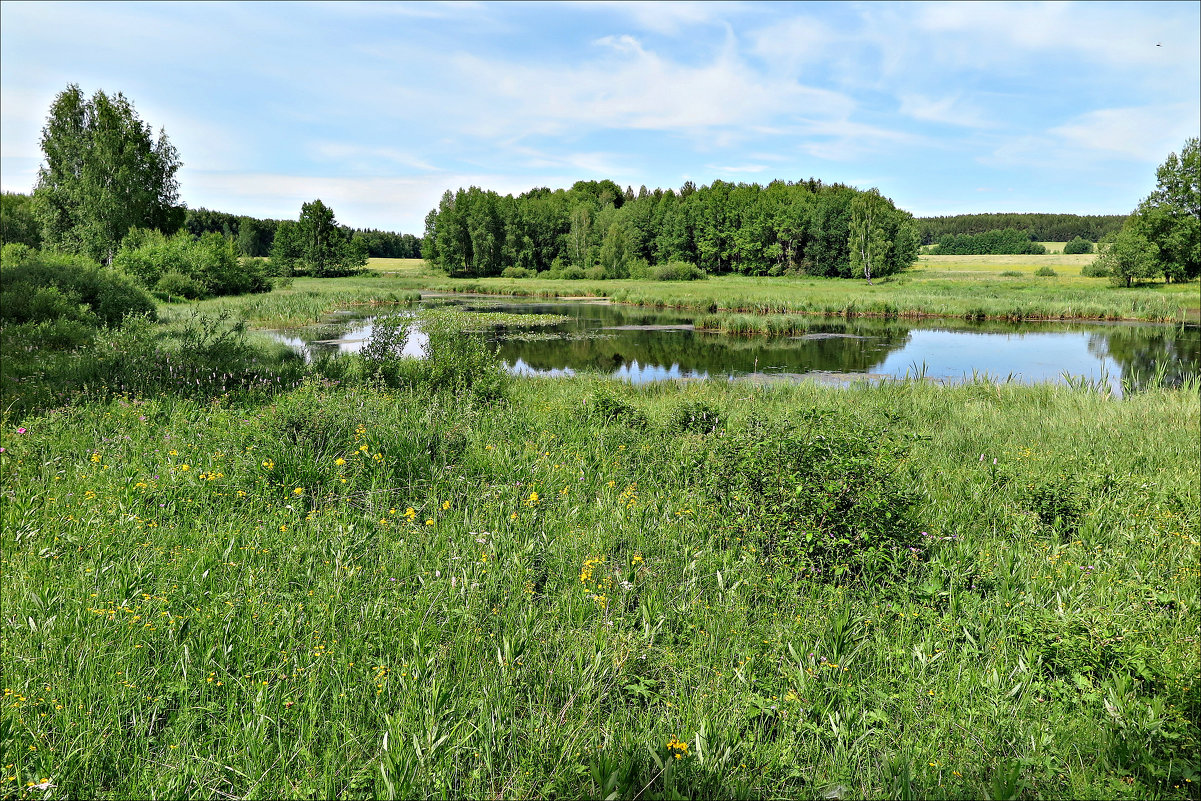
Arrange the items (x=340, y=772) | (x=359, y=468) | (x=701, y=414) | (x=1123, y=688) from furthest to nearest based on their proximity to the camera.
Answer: (x=701, y=414) < (x=359, y=468) < (x=1123, y=688) < (x=340, y=772)

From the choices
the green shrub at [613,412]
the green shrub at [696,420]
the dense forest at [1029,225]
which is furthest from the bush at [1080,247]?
the green shrub at [613,412]

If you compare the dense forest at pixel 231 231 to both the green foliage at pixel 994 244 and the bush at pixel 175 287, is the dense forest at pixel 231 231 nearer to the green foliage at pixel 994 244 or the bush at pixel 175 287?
the bush at pixel 175 287

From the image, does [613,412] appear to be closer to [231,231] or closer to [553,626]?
[553,626]

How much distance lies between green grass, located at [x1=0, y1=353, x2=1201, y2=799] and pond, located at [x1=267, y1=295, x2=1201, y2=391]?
40.5 ft

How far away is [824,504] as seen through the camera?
4.88 meters

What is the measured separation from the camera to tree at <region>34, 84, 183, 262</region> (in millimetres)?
39312

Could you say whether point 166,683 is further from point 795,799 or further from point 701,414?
point 701,414

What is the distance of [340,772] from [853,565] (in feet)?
12.0

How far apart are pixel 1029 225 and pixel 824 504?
16947 centimetres

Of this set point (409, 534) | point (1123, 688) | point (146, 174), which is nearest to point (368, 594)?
point (409, 534)

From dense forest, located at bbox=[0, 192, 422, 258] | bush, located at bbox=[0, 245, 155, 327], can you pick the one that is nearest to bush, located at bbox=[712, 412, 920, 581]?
bush, located at bbox=[0, 245, 155, 327]

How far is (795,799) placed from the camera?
2658mm

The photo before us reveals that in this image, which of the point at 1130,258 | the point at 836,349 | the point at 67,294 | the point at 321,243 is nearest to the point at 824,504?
the point at 836,349

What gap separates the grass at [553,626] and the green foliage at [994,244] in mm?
140552
